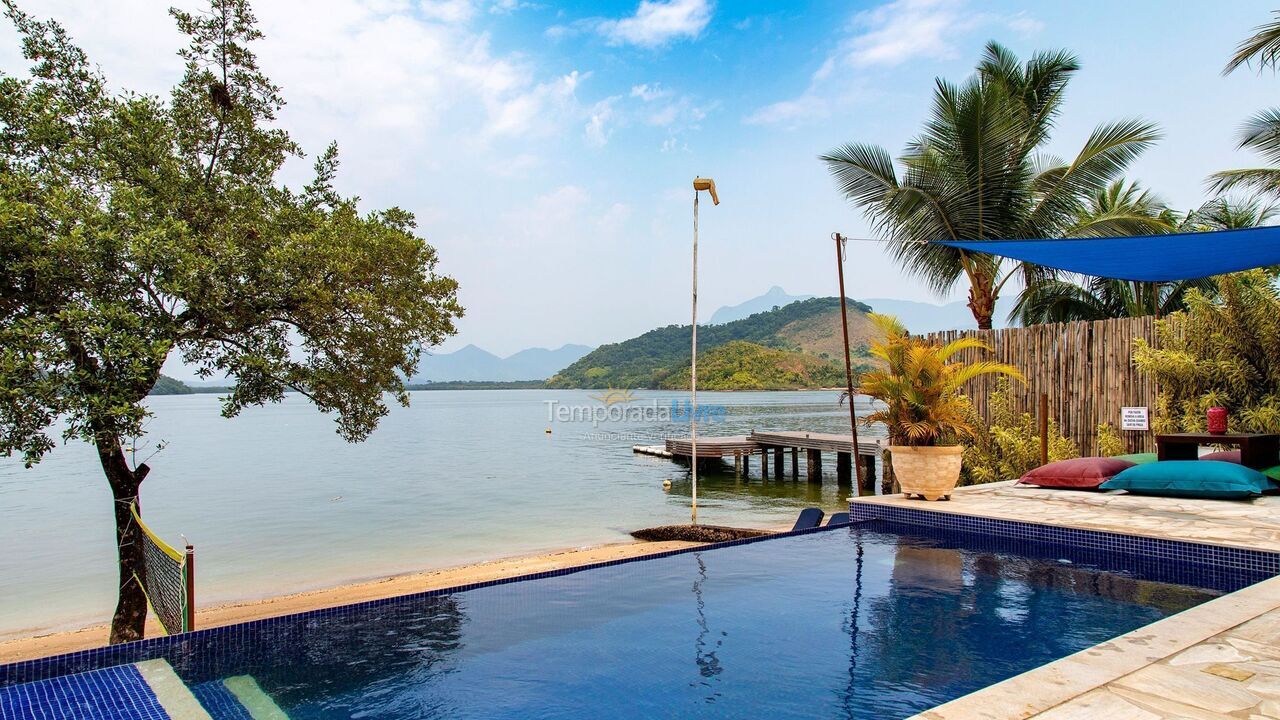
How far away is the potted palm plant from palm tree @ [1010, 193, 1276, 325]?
8477mm

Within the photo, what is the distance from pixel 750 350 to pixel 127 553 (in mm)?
51719

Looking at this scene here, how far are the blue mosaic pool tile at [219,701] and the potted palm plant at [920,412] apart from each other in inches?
200

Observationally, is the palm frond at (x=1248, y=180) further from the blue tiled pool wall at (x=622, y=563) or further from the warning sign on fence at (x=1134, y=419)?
the blue tiled pool wall at (x=622, y=563)

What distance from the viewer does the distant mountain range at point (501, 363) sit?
142 meters

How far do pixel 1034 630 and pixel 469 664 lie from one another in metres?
2.87

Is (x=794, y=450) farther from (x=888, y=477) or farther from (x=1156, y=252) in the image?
(x=1156, y=252)

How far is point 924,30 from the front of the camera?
1195 centimetres

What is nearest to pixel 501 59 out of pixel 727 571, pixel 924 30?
pixel 924 30

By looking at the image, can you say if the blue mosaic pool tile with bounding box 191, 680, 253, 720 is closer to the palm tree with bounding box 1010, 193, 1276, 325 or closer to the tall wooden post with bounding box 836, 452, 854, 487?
the palm tree with bounding box 1010, 193, 1276, 325

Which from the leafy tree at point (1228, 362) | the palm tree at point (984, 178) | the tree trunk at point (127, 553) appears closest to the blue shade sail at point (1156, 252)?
the leafy tree at point (1228, 362)

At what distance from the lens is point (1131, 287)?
1442cm

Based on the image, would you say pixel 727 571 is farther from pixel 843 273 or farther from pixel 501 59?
pixel 501 59

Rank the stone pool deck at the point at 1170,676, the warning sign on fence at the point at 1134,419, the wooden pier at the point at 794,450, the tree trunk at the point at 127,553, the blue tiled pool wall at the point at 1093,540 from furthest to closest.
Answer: the wooden pier at the point at 794,450, the warning sign on fence at the point at 1134,419, the tree trunk at the point at 127,553, the blue tiled pool wall at the point at 1093,540, the stone pool deck at the point at 1170,676

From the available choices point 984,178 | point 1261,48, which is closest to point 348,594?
point 984,178
